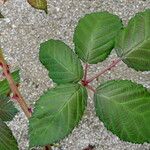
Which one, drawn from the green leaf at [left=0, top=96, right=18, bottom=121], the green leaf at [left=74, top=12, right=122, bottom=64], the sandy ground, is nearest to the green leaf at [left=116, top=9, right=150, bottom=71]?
the green leaf at [left=74, top=12, right=122, bottom=64]

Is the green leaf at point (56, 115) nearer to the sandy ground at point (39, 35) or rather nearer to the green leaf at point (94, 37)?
the green leaf at point (94, 37)

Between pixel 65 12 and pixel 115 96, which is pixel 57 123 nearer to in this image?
pixel 115 96

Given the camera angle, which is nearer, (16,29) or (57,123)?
(57,123)

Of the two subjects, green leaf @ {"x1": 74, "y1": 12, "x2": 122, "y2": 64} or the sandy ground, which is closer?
green leaf @ {"x1": 74, "y1": 12, "x2": 122, "y2": 64}

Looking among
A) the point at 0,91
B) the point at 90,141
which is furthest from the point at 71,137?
the point at 0,91

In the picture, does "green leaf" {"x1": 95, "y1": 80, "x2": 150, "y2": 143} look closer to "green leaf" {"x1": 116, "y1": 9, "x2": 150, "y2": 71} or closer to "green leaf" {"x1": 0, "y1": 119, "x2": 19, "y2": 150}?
"green leaf" {"x1": 116, "y1": 9, "x2": 150, "y2": 71}
